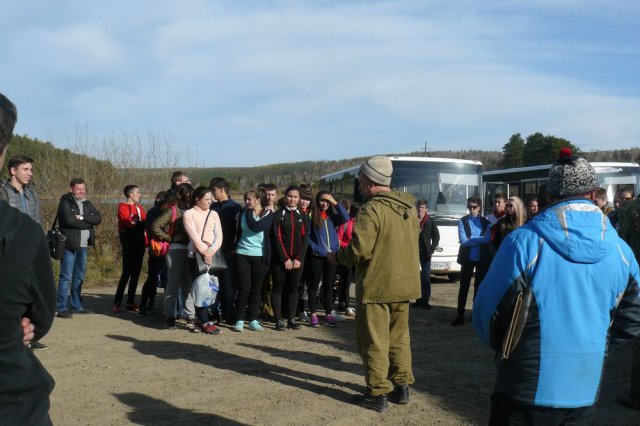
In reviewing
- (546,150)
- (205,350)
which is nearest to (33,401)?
(205,350)

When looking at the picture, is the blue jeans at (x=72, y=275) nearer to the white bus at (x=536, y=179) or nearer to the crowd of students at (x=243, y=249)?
the crowd of students at (x=243, y=249)

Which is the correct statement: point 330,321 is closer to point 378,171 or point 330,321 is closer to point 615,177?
point 378,171

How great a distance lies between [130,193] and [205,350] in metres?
3.33

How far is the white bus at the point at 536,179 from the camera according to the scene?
1930 cm

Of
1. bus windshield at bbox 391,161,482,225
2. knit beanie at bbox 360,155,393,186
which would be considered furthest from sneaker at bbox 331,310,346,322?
bus windshield at bbox 391,161,482,225

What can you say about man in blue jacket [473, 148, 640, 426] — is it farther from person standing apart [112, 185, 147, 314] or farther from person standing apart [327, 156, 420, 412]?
person standing apart [112, 185, 147, 314]

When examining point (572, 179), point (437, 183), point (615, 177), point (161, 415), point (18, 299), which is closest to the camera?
point (18, 299)

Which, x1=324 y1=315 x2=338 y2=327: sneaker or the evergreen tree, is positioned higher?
the evergreen tree

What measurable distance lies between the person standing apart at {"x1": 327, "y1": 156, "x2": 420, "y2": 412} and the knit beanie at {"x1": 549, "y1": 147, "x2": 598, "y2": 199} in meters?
2.37

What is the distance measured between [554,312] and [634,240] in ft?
9.99

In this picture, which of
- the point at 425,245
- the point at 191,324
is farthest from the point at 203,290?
the point at 425,245

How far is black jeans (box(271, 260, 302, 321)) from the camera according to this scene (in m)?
8.02

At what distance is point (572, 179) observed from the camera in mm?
2787

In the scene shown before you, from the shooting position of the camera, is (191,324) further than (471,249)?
No
